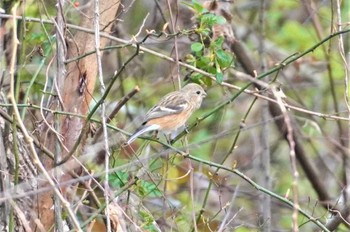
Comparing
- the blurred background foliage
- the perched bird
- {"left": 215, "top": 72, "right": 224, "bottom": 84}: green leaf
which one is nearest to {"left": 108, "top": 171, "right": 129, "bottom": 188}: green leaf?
the blurred background foliage

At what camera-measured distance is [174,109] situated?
5.56 m

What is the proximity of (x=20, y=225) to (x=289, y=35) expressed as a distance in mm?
4111

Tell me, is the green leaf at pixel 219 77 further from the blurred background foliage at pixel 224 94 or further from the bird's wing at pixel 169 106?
the bird's wing at pixel 169 106

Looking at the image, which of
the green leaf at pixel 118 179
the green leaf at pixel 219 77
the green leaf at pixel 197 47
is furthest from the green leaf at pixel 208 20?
the green leaf at pixel 118 179

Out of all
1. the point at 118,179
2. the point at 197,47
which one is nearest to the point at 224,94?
the point at 197,47

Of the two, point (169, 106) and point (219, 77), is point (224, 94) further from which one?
point (219, 77)

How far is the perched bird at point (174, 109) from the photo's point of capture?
533 centimetres

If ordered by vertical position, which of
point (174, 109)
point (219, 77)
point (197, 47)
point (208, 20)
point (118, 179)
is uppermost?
point (208, 20)

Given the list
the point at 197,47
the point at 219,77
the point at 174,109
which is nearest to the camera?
the point at 219,77

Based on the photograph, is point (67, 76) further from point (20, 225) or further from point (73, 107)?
point (20, 225)

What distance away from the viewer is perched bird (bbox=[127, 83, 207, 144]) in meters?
5.33

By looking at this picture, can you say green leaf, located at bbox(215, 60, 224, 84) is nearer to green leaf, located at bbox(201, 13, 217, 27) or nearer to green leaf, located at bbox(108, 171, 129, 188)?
green leaf, located at bbox(201, 13, 217, 27)

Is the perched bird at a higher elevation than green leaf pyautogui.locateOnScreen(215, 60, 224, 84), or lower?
lower

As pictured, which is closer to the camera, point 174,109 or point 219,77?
point 219,77
